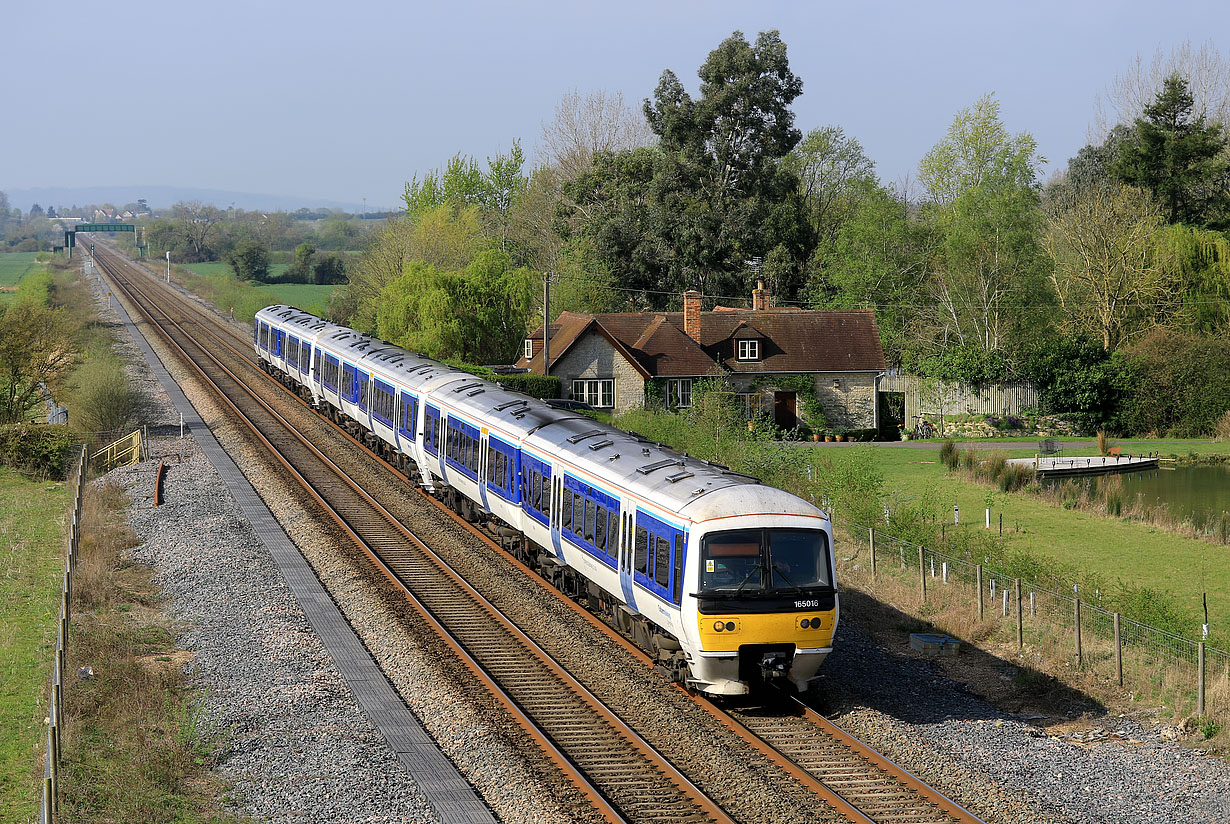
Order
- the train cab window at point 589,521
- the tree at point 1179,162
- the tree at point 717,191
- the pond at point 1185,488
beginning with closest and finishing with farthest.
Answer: the train cab window at point 589,521 < the pond at point 1185,488 < the tree at point 1179,162 < the tree at point 717,191

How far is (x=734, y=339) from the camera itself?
5172 centimetres

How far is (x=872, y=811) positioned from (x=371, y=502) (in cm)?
1847

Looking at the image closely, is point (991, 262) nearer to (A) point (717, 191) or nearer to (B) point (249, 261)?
(A) point (717, 191)

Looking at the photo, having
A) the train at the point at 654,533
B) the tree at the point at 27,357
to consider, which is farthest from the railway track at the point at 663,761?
the tree at the point at 27,357

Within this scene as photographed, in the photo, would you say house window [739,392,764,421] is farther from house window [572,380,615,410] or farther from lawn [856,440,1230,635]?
lawn [856,440,1230,635]

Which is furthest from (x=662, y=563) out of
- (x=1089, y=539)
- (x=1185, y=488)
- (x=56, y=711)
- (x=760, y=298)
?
(x=760, y=298)

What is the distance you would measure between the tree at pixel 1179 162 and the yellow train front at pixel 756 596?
5398 cm

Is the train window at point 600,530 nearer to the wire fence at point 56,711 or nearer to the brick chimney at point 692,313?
the wire fence at point 56,711

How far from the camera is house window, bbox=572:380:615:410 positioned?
4928 cm

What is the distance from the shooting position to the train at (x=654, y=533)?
563 inches

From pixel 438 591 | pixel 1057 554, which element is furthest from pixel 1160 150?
pixel 438 591

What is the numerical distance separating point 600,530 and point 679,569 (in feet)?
9.98

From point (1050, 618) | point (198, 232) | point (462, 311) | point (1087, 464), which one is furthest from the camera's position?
point (198, 232)

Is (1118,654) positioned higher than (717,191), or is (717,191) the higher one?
(717,191)
